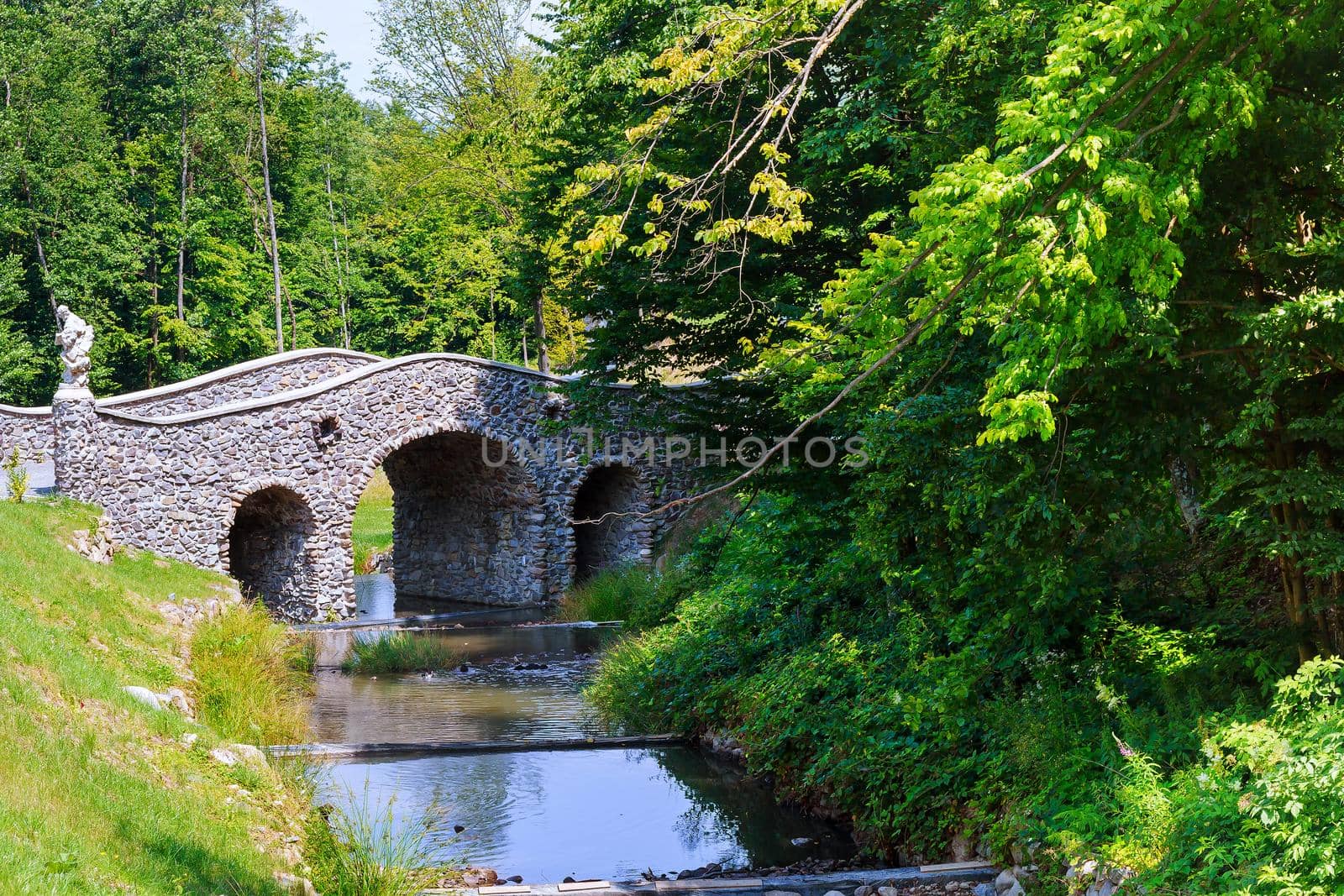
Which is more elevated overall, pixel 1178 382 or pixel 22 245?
pixel 22 245

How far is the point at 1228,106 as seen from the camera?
478cm

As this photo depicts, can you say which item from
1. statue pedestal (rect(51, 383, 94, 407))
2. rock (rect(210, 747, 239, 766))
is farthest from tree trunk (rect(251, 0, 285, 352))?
rock (rect(210, 747, 239, 766))

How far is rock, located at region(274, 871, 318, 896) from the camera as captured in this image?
539 centimetres

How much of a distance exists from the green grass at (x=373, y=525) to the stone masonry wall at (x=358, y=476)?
377 centimetres

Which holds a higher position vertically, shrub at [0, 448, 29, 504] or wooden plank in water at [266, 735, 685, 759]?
shrub at [0, 448, 29, 504]

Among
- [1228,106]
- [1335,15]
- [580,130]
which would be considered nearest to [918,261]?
[1228,106]

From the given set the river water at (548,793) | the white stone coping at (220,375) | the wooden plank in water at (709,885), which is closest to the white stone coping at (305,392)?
the white stone coping at (220,375)

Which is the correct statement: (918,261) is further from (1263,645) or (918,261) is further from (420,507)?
(420,507)

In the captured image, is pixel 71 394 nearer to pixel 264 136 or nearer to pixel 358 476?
pixel 358 476

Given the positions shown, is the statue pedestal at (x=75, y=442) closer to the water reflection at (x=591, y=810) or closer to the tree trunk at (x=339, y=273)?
the water reflection at (x=591, y=810)

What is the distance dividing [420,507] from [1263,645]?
1793 cm

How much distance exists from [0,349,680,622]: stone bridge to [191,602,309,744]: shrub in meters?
3.76

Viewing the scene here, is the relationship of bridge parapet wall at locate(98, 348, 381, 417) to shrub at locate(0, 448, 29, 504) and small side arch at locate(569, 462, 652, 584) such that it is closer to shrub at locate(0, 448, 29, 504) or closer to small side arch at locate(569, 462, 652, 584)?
shrub at locate(0, 448, 29, 504)

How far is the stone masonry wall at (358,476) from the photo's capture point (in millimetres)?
15648
